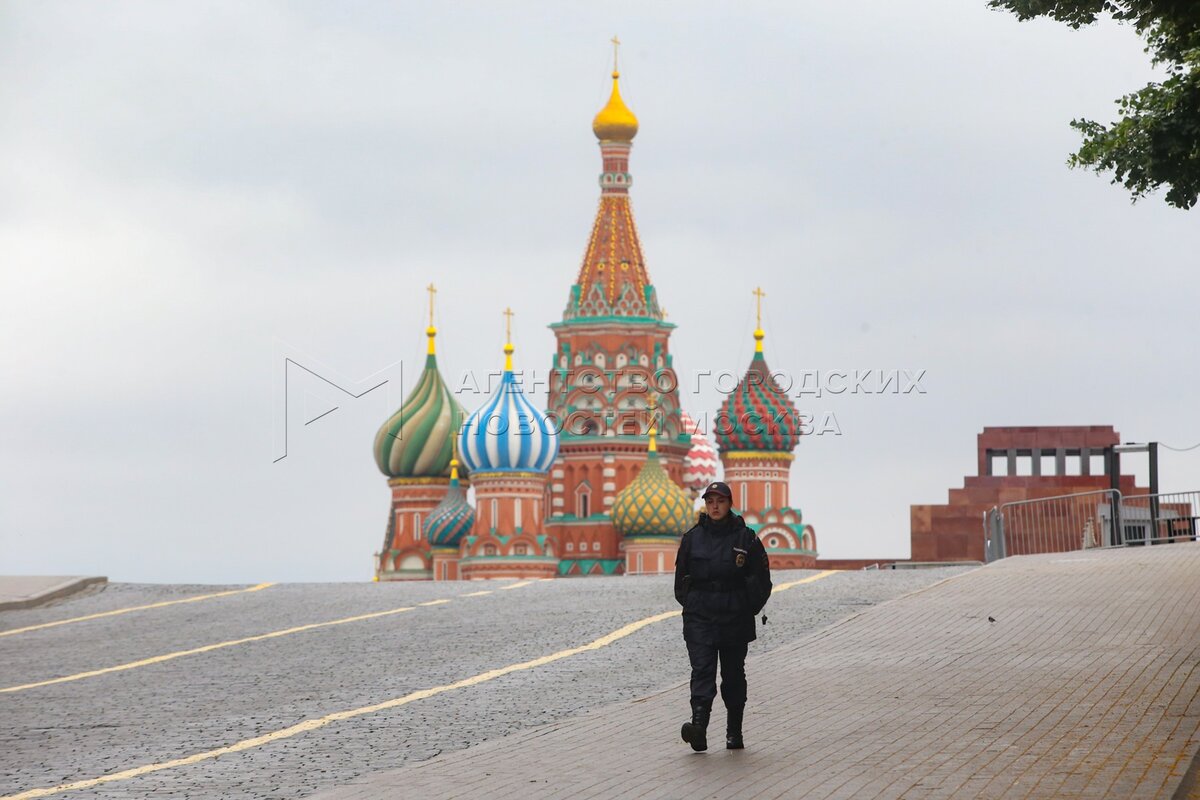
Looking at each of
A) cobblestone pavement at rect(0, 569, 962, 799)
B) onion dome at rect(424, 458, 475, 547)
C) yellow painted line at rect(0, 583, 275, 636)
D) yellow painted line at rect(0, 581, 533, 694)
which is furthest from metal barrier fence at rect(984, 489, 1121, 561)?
onion dome at rect(424, 458, 475, 547)

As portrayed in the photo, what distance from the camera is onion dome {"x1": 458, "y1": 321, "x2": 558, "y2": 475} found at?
274 ft

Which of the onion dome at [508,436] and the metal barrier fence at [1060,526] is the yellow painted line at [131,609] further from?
the onion dome at [508,436]

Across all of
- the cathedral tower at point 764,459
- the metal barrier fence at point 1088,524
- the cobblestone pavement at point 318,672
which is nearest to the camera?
the cobblestone pavement at point 318,672

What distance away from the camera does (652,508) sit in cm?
8400

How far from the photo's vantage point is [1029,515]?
40.2m

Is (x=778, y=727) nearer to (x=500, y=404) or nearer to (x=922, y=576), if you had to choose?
(x=922, y=576)

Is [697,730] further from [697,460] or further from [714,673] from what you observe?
[697,460]

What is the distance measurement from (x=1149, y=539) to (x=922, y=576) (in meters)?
7.58

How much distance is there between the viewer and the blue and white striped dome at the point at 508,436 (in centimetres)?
8350

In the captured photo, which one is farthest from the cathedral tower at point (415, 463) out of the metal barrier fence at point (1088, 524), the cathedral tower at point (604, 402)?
the metal barrier fence at point (1088, 524)

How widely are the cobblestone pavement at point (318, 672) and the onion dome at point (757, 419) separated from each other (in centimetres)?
6003

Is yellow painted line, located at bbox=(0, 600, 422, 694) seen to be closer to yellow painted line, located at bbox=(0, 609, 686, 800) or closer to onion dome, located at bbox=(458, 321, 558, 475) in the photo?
yellow painted line, located at bbox=(0, 609, 686, 800)

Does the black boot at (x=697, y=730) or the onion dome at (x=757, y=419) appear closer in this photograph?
the black boot at (x=697, y=730)

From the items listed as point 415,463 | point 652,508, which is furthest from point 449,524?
point 652,508
